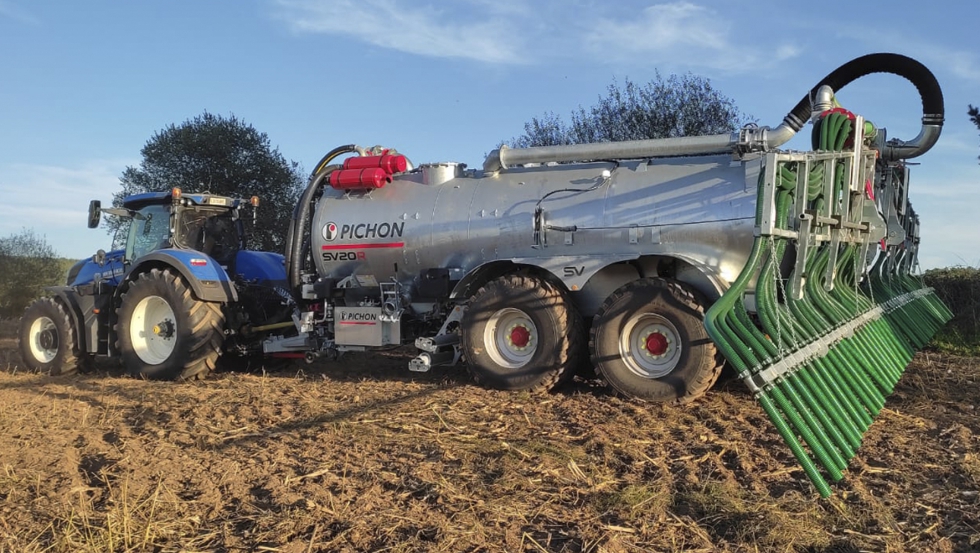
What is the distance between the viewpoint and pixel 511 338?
7215mm

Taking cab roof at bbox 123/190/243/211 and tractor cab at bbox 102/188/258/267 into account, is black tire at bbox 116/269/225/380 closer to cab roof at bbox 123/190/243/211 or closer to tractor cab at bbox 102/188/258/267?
tractor cab at bbox 102/188/258/267

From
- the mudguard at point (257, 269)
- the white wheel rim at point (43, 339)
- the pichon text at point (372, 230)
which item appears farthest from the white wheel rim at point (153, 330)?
the pichon text at point (372, 230)

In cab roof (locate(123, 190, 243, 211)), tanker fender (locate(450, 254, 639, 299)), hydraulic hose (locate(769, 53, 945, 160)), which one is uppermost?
hydraulic hose (locate(769, 53, 945, 160))

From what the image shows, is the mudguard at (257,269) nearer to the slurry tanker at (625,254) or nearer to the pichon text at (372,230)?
the slurry tanker at (625,254)

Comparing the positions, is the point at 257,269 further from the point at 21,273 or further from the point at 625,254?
the point at 21,273

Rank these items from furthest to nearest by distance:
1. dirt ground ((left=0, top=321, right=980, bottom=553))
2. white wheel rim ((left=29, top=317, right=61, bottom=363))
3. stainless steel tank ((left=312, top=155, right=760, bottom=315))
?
white wheel rim ((left=29, top=317, right=61, bottom=363)) < stainless steel tank ((left=312, top=155, right=760, bottom=315)) < dirt ground ((left=0, top=321, right=980, bottom=553))

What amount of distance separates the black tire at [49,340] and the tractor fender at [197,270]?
4.70ft

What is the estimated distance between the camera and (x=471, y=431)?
537 cm

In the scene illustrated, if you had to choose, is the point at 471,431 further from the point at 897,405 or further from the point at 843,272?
the point at 843,272

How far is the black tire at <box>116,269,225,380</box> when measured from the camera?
335 inches

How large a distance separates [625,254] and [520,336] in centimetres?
128

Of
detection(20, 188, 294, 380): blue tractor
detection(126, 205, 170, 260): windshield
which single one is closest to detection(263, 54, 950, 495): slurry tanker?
detection(20, 188, 294, 380): blue tractor

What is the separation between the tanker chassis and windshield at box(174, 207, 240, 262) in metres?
1.82

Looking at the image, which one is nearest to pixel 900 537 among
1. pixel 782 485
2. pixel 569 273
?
pixel 782 485
